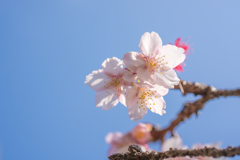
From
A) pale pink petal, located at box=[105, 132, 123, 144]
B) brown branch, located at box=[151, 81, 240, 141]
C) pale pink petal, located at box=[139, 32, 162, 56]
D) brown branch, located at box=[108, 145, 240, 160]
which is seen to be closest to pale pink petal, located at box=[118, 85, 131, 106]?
pale pink petal, located at box=[139, 32, 162, 56]

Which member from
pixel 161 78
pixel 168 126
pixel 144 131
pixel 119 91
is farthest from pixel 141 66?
pixel 144 131

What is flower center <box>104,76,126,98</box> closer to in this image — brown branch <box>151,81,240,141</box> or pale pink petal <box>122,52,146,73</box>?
pale pink petal <box>122,52,146,73</box>

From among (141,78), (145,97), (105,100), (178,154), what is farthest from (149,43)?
(178,154)

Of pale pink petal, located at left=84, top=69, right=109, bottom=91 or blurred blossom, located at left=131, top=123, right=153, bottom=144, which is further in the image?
blurred blossom, located at left=131, top=123, right=153, bottom=144

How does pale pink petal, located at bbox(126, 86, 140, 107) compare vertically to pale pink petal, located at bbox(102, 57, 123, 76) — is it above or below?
below

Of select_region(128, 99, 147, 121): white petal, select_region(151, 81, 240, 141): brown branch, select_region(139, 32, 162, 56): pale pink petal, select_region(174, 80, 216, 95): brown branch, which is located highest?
select_region(139, 32, 162, 56): pale pink petal

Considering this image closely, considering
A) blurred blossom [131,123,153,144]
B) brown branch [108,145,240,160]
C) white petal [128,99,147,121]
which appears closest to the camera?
brown branch [108,145,240,160]
